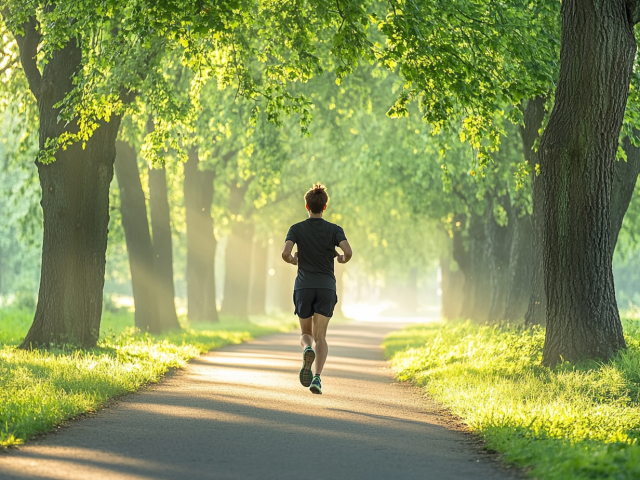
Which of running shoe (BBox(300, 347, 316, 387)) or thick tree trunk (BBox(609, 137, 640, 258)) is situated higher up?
thick tree trunk (BBox(609, 137, 640, 258))

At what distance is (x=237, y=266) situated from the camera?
3312 centimetres

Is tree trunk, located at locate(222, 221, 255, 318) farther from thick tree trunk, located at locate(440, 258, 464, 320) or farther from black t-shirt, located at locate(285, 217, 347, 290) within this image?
black t-shirt, located at locate(285, 217, 347, 290)

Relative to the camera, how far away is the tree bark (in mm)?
32906

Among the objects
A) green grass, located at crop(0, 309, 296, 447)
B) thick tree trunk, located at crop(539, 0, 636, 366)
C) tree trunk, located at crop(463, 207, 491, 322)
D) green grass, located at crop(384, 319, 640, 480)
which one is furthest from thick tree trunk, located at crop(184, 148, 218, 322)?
thick tree trunk, located at crop(539, 0, 636, 366)

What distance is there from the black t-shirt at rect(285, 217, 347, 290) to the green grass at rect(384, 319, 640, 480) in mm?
1973

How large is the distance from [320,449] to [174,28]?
623 cm

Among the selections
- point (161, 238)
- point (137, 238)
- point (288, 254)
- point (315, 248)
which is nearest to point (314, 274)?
point (315, 248)

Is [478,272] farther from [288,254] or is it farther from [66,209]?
[288,254]

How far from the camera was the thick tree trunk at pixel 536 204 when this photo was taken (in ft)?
46.2

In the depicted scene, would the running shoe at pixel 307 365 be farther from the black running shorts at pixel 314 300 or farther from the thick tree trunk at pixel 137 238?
the thick tree trunk at pixel 137 238

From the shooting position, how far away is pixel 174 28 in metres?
10.9

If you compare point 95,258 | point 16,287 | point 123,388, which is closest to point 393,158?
point 95,258

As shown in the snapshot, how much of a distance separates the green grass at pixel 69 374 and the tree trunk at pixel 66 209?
2.06 ft

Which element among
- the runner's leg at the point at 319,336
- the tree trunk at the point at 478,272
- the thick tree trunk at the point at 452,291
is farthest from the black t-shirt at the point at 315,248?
the thick tree trunk at the point at 452,291
